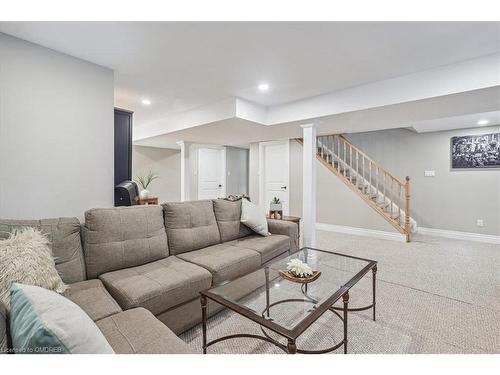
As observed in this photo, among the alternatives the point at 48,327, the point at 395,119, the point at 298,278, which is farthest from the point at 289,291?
the point at 395,119

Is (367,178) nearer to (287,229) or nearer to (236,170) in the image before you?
(287,229)

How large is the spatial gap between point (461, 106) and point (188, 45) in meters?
2.92

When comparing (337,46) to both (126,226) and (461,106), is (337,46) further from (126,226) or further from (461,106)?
(126,226)

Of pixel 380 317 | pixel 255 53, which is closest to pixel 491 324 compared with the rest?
pixel 380 317

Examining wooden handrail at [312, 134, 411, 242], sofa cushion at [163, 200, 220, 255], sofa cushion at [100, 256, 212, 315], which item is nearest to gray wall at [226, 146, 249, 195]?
wooden handrail at [312, 134, 411, 242]

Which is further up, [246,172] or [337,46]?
[337,46]

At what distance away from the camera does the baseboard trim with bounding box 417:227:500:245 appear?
427cm

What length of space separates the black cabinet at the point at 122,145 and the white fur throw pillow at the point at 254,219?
4.76 ft

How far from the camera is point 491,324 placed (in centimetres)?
186

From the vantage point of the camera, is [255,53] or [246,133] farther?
[246,133]

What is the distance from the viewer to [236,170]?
7348 mm

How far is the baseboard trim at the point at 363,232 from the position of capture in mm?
4500

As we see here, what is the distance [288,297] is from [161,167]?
5.53 m

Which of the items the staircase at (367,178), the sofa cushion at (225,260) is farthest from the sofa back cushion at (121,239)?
the staircase at (367,178)
